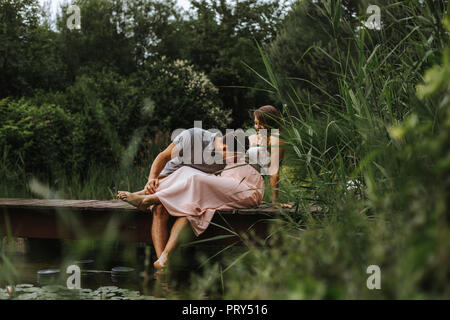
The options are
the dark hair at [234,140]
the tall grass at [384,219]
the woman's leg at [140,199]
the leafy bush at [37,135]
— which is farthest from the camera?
the leafy bush at [37,135]

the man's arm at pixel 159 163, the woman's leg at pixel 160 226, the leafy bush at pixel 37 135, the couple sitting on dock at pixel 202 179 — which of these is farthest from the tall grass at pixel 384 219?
the leafy bush at pixel 37 135

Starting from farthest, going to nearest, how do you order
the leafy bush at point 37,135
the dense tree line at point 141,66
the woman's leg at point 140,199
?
the dense tree line at point 141,66, the leafy bush at point 37,135, the woman's leg at point 140,199

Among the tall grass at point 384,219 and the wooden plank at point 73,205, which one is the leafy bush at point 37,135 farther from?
the tall grass at point 384,219

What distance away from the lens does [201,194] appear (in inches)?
153

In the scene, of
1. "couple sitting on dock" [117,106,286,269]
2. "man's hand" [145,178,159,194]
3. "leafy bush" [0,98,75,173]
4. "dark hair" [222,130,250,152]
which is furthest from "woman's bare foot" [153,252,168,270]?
"leafy bush" [0,98,75,173]

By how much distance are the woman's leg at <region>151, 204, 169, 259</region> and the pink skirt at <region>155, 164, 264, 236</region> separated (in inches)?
4.8

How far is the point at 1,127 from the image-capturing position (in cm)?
648

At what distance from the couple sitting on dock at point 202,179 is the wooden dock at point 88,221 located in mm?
186

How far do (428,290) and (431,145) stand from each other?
395mm

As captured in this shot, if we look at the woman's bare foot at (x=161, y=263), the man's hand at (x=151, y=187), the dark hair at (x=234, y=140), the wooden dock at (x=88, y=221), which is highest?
the dark hair at (x=234, y=140)

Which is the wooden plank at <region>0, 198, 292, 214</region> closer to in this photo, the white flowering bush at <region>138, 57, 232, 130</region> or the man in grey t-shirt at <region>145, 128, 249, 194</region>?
the man in grey t-shirt at <region>145, 128, 249, 194</region>

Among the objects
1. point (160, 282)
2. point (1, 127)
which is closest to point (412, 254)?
point (160, 282)

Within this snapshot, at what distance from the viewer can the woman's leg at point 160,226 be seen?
151 inches

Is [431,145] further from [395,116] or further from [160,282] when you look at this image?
[160,282]
